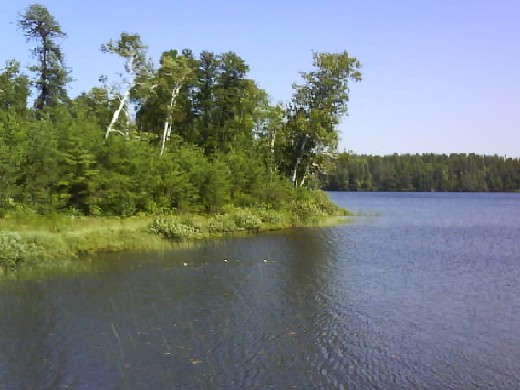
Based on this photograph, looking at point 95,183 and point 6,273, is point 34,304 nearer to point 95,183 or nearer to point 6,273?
point 6,273

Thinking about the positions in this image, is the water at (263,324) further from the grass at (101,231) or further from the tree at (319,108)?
the tree at (319,108)

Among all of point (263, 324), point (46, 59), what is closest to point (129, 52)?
point (46, 59)

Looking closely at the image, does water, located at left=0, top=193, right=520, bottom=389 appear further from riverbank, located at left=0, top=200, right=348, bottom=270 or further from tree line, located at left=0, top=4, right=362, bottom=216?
tree line, located at left=0, top=4, right=362, bottom=216

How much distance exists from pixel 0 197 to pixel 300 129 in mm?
35131

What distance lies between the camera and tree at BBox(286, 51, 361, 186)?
56906 mm

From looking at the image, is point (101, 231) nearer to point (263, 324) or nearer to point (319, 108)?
point (263, 324)

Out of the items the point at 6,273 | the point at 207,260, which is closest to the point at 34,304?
the point at 6,273

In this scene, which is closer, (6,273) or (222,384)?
(222,384)

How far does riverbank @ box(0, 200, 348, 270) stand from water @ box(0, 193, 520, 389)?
196 cm

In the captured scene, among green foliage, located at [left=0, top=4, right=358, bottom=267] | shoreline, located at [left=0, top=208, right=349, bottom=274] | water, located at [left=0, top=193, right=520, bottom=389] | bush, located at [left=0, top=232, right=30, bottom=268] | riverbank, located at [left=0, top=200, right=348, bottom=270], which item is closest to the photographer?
water, located at [left=0, top=193, right=520, bottom=389]

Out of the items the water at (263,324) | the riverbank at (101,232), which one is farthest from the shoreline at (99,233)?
the water at (263,324)

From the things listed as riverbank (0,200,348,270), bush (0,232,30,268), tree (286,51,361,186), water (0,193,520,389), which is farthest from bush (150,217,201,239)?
tree (286,51,361,186)

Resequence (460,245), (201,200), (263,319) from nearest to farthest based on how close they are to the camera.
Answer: (263,319) < (460,245) < (201,200)

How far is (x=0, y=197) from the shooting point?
2952 cm
